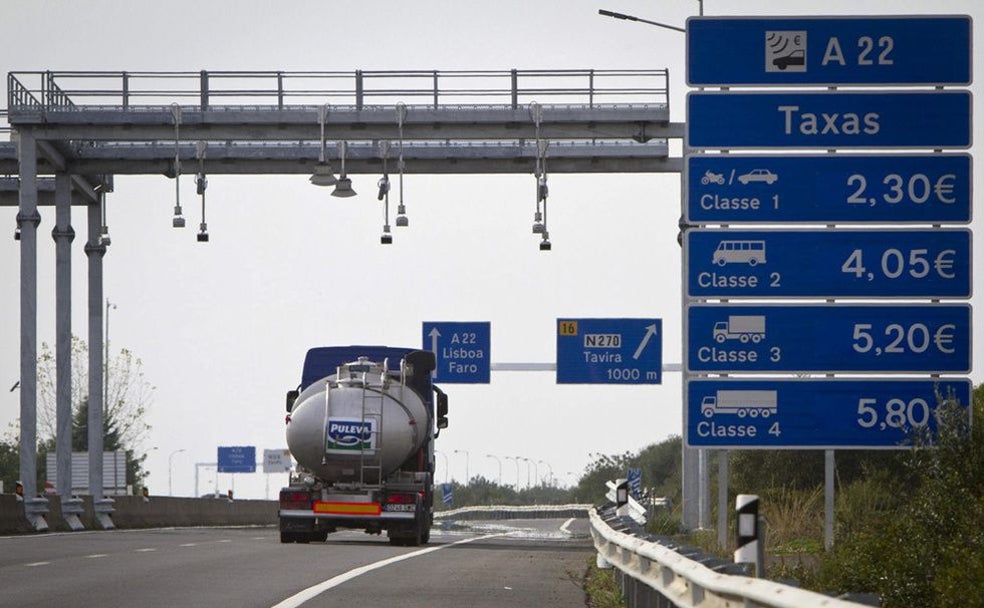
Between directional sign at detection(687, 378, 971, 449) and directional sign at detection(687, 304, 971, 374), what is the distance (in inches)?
6.5

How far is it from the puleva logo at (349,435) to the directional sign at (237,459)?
96918 mm

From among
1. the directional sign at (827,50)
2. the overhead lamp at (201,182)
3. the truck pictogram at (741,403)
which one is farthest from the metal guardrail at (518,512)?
the directional sign at (827,50)

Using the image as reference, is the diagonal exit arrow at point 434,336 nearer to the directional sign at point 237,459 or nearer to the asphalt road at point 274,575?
the asphalt road at point 274,575

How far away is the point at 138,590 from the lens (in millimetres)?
17109

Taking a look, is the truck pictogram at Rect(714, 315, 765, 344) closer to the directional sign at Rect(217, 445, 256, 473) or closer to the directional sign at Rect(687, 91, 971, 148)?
the directional sign at Rect(687, 91, 971, 148)

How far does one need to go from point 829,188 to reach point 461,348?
33508mm

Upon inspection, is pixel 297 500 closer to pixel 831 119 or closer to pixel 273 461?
pixel 831 119

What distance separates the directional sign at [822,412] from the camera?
1781 cm

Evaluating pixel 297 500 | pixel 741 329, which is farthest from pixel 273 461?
pixel 741 329

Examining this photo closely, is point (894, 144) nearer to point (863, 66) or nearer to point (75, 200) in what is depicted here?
point (863, 66)

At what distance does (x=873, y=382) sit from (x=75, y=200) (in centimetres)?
2862

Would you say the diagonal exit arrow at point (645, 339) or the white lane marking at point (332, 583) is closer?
the white lane marking at point (332, 583)

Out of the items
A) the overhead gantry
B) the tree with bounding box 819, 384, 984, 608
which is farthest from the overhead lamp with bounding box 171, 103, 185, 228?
the tree with bounding box 819, 384, 984, 608

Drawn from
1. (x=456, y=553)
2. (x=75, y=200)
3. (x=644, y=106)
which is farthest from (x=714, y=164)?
(x=75, y=200)
